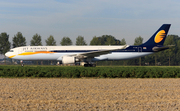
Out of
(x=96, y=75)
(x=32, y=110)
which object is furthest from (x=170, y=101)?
(x=96, y=75)

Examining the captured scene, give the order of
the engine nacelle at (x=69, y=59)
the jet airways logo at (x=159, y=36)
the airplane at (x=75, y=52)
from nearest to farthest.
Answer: the engine nacelle at (x=69, y=59)
the airplane at (x=75, y=52)
the jet airways logo at (x=159, y=36)

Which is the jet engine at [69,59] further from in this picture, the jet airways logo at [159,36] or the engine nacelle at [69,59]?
the jet airways logo at [159,36]

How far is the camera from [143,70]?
63.3 feet

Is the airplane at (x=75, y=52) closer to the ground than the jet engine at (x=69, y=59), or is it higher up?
higher up

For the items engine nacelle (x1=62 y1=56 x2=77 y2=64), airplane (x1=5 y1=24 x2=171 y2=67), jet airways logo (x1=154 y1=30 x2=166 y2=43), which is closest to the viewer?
engine nacelle (x1=62 y1=56 x2=77 y2=64)

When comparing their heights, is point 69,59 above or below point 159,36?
below

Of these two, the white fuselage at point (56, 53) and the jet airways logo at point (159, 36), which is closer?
the white fuselage at point (56, 53)

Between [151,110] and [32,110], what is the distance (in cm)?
373

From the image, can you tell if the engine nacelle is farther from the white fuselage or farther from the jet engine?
the white fuselage

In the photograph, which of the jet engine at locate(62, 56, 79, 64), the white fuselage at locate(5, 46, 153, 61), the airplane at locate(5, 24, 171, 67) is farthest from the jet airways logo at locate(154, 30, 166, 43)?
the jet engine at locate(62, 56, 79, 64)

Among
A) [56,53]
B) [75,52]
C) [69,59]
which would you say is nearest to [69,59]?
[69,59]

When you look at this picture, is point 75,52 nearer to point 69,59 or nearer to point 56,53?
point 56,53

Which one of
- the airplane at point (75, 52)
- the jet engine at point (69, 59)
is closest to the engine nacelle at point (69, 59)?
the jet engine at point (69, 59)

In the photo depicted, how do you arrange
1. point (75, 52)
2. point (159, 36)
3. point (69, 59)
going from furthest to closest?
point (159, 36) < point (75, 52) < point (69, 59)
